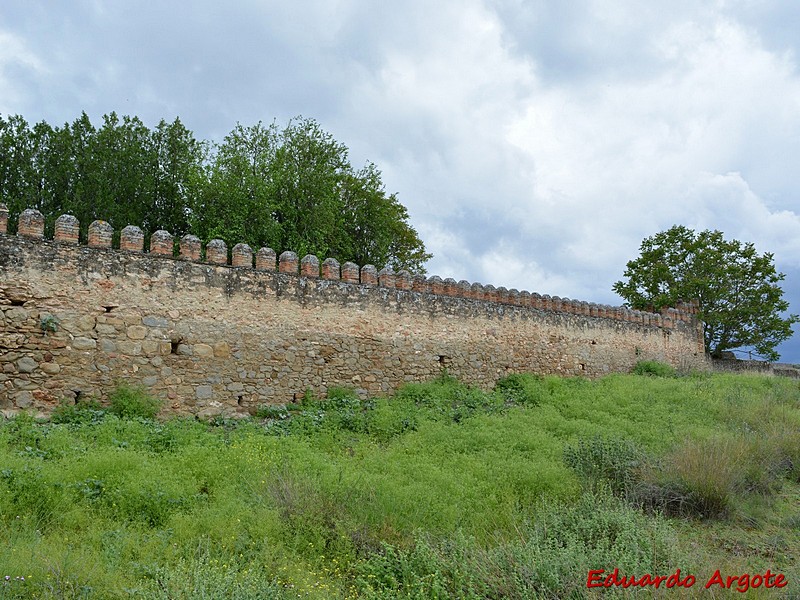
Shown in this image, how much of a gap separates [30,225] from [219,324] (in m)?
3.13

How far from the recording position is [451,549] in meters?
4.94

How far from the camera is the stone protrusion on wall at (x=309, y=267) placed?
10938 mm

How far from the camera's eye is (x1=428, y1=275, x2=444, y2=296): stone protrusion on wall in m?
12.8

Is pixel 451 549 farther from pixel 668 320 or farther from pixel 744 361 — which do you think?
pixel 744 361

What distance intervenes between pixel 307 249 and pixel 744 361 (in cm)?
1836

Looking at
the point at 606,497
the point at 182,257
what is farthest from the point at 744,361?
the point at 182,257

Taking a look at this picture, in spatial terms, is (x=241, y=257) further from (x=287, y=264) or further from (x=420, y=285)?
(x=420, y=285)

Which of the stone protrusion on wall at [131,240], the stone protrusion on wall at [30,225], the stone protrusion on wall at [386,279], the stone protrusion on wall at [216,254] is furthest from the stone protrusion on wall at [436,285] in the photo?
the stone protrusion on wall at [30,225]

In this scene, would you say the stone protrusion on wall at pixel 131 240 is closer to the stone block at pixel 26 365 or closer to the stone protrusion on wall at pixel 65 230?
the stone protrusion on wall at pixel 65 230

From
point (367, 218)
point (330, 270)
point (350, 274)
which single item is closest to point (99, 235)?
point (330, 270)

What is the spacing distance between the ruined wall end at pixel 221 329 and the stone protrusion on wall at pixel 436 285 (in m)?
0.11

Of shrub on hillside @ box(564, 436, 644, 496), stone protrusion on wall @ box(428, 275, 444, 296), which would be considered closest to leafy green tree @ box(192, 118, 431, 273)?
stone protrusion on wall @ box(428, 275, 444, 296)

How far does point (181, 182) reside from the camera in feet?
66.3

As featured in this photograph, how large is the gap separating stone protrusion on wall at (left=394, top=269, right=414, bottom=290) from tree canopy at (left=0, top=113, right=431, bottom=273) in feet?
22.7
